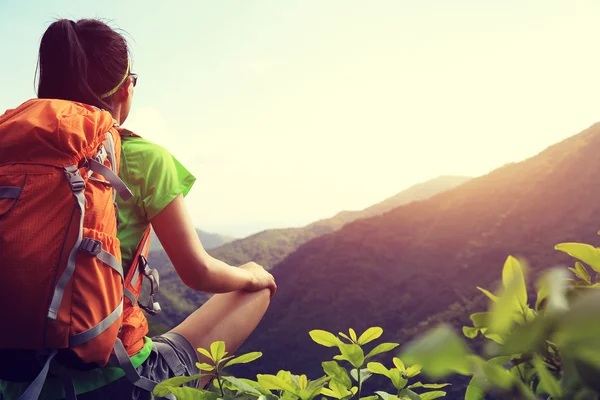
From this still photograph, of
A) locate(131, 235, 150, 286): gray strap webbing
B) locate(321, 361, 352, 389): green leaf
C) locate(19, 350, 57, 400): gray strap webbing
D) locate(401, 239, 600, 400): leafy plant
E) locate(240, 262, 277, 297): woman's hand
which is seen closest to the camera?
locate(401, 239, 600, 400): leafy plant

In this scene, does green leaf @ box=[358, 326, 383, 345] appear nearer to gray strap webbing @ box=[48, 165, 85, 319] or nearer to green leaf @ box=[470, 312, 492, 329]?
green leaf @ box=[470, 312, 492, 329]

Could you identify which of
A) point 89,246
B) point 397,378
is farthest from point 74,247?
point 397,378

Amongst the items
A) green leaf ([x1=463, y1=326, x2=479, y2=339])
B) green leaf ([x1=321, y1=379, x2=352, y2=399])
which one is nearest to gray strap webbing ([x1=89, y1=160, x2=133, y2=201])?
green leaf ([x1=321, y1=379, x2=352, y2=399])

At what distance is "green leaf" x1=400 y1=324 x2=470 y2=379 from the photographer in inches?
15.0

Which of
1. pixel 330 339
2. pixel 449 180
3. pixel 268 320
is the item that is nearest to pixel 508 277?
pixel 330 339

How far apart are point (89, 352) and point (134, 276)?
321 millimetres

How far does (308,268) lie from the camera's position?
61.7 ft

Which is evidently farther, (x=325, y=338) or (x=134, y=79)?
(x=134, y=79)

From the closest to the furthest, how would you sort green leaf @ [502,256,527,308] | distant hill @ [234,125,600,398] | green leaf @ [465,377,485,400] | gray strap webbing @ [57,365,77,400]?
1. green leaf @ [502,256,527,308]
2. green leaf @ [465,377,485,400]
3. gray strap webbing @ [57,365,77,400]
4. distant hill @ [234,125,600,398]

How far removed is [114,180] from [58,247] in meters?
0.25

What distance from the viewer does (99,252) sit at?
134 centimetres

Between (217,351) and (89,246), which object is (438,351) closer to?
(217,351)

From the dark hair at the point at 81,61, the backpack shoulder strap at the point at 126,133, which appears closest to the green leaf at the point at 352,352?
the backpack shoulder strap at the point at 126,133

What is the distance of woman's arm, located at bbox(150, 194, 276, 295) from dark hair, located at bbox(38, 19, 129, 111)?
1.59ft
